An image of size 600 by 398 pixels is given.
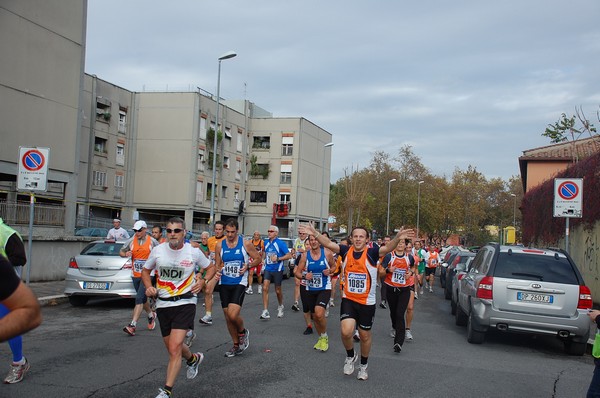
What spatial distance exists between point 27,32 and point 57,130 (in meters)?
3.69

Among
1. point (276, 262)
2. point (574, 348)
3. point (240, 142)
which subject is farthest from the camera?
point (240, 142)

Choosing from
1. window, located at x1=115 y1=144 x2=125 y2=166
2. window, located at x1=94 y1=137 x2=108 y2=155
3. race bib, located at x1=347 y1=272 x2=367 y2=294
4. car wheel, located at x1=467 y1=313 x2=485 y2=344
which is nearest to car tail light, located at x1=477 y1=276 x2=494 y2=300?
car wheel, located at x1=467 y1=313 x2=485 y2=344

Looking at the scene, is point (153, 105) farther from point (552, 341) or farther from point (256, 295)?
point (552, 341)

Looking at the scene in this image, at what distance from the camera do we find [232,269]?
26.3 feet

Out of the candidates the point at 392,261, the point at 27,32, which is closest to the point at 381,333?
the point at 392,261

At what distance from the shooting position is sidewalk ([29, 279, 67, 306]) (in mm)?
12297

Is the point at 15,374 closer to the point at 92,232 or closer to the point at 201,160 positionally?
the point at 92,232

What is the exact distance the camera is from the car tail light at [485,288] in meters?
9.48

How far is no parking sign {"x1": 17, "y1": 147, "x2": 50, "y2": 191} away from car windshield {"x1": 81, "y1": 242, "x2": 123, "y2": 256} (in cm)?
167

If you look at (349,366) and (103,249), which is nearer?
(349,366)

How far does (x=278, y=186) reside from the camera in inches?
2223

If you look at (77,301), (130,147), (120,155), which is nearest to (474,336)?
(77,301)

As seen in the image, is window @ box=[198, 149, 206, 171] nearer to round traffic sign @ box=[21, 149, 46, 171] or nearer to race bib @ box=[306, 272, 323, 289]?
round traffic sign @ box=[21, 149, 46, 171]

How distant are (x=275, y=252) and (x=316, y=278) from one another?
3268 millimetres
